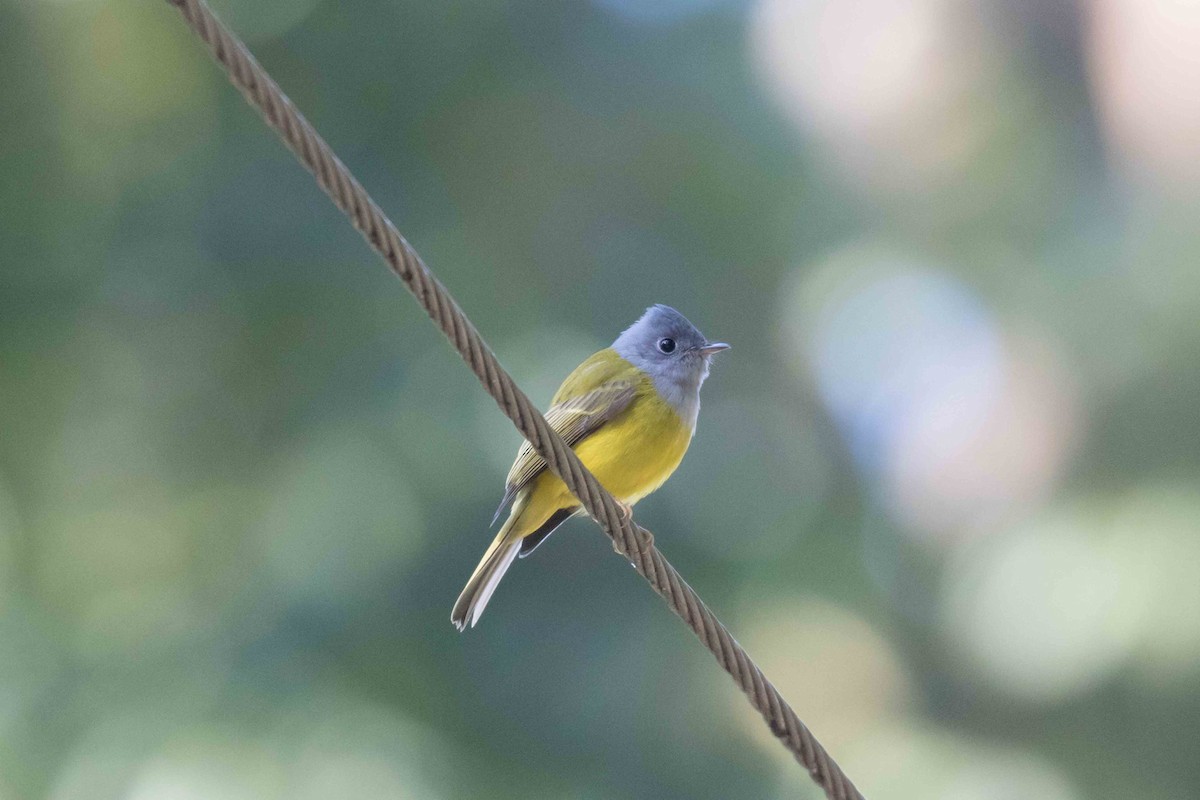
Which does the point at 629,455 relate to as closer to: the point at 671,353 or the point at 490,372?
the point at 671,353

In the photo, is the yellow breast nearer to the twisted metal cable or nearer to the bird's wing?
the bird's wing

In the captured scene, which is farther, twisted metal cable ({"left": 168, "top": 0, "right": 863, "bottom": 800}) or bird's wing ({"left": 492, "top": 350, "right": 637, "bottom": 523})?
bird's wing ({"left": 492, "top": 350, "right": 637, "bottom": 523})

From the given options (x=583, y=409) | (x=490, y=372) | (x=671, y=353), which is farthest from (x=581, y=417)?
(x=490, y=372)

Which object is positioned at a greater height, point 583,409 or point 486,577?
point 583,409

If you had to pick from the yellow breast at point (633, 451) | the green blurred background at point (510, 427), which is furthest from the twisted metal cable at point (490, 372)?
the green blurred background at point (510, 427)

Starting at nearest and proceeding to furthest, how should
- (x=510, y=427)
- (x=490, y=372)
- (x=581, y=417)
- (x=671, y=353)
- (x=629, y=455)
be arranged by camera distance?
(x=490, y=372)
(x=629, y=455)
(x=581, y=417)
(x=671, y=353)
(x=510, y=427)

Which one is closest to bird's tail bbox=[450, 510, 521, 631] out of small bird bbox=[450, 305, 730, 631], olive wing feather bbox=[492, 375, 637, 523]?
small bird bbox=[450, 305, 730, 631]

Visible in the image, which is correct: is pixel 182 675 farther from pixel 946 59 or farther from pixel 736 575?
pixel 946 59

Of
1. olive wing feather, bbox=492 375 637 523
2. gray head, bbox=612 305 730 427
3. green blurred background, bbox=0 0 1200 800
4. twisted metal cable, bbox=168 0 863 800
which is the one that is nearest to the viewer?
twisted metal cable, bbox=168 0 863 800
